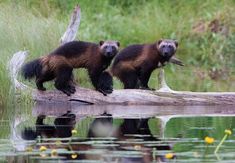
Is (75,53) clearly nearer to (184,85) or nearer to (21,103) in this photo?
(21,103)

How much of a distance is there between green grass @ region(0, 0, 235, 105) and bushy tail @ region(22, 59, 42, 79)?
12.4ft

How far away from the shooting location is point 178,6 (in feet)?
78.9

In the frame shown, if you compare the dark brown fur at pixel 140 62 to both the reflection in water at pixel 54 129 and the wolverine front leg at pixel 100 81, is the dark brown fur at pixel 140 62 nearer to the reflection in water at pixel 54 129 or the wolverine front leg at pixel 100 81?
the wolverine front leg at pixel 100 81

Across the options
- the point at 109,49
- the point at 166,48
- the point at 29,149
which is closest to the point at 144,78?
the point at 166,48

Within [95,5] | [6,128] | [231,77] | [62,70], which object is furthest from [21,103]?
[95,5]

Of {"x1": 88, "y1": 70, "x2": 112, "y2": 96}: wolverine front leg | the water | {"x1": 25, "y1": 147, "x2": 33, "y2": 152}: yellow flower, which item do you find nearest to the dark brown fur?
{"x1": 88, "y1": 70, "x2": 112, "y2": 96}: wolverine front leg

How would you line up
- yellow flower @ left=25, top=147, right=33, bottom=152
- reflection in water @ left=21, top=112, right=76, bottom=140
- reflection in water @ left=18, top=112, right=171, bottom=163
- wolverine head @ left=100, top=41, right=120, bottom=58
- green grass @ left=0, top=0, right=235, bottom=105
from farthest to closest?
green grass @ left=0, top=0, right=235, bottom=105 < wolverine head @ left=100, top=41, right=120, bottom=58 < reflection in water @ left=21, top=112, right=76, bottom=140 < yellow flower @ left=25, top=147, right=33, bottom=152 < reflection in water @ left=18, top=112, right=171, bottom=163

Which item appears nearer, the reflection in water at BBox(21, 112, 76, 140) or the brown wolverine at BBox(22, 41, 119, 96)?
the reflection in water at BBox(21, 112, 76, 140)

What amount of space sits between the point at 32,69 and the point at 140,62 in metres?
1.96

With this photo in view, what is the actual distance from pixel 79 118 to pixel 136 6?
37.7 ft

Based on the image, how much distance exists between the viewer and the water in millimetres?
9188

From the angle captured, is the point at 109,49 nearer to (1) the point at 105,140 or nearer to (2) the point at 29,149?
(1) the point at 105,140

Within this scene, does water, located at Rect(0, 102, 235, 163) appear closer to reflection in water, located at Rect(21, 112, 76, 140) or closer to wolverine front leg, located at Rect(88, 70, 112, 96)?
reflection in water, located at Rect(21, 112, 76, 140)

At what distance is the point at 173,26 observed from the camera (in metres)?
22.9
